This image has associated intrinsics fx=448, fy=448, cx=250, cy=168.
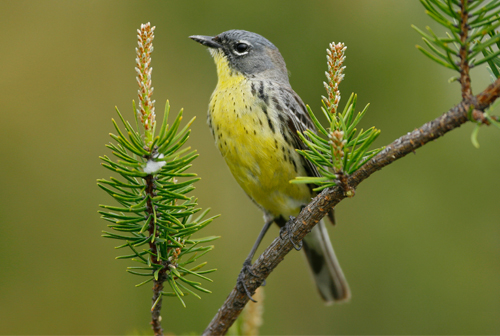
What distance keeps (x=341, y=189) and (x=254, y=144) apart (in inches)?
65.4

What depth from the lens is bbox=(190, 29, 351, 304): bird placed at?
11.3 feet

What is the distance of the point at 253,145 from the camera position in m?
3.41

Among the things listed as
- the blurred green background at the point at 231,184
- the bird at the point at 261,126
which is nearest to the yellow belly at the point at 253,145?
the bird at the point at 261,126

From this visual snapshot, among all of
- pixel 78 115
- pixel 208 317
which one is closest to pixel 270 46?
pixel 78 115

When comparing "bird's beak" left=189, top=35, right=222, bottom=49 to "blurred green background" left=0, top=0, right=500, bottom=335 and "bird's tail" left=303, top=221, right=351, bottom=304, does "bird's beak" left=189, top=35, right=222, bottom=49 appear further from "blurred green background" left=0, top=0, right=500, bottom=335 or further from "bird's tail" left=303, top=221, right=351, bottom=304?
"bird's tail" left=303, top=221, right=351, bottom=304

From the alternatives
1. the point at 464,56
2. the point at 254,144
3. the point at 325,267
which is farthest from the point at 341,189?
the point at 325,267

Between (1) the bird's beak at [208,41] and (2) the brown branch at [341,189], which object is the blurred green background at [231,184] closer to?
(1) the bird's beak at [208,41]

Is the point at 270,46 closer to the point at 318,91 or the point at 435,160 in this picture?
the point at 318,91

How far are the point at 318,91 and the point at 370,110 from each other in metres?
0.57

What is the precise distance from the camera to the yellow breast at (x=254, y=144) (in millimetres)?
3430

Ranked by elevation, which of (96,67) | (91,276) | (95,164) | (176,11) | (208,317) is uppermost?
(176,11)

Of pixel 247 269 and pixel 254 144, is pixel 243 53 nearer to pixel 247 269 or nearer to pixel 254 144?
pixel 254 144

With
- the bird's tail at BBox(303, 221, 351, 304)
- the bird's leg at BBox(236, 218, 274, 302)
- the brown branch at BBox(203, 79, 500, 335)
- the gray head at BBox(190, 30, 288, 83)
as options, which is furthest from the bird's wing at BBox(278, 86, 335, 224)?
the brown branch at BBox(203, 79, 500, 335)

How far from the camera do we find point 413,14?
4.16 metres
